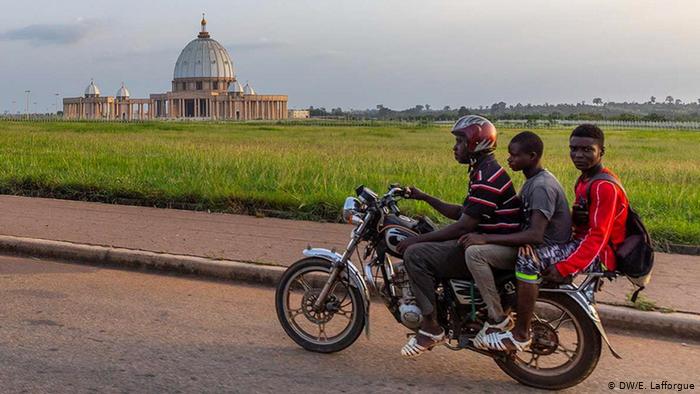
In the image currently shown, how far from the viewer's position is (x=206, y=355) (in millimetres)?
4832

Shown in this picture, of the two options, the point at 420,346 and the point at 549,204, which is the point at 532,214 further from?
the point at 420,346

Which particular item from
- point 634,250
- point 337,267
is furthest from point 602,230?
point 337,267

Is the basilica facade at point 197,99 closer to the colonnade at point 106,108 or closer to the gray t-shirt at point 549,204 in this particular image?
the colonnade at point 106,108

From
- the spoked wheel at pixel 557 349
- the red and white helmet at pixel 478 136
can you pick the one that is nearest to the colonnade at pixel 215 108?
the red and white helmet at pixel 478 136

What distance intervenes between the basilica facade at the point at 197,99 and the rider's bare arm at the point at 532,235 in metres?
140

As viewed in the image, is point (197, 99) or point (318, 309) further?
point (197, 99)

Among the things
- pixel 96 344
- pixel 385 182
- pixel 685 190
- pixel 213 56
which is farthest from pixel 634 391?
pixel 213 56

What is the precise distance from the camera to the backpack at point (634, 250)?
4.21 m

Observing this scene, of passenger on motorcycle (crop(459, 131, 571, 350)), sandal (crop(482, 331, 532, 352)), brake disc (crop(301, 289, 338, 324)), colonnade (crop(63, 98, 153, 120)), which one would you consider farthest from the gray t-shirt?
colonnade (crop(63, 98, 153, 120))

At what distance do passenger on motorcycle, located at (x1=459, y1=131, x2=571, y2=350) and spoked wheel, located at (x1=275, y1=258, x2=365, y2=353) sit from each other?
950 mm

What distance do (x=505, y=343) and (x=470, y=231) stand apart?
737 millimetres

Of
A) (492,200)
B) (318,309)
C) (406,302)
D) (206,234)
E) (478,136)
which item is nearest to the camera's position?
(492,200)

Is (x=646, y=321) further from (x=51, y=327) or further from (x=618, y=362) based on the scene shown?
(x=51, y=327)

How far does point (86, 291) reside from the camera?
20.9 feet
